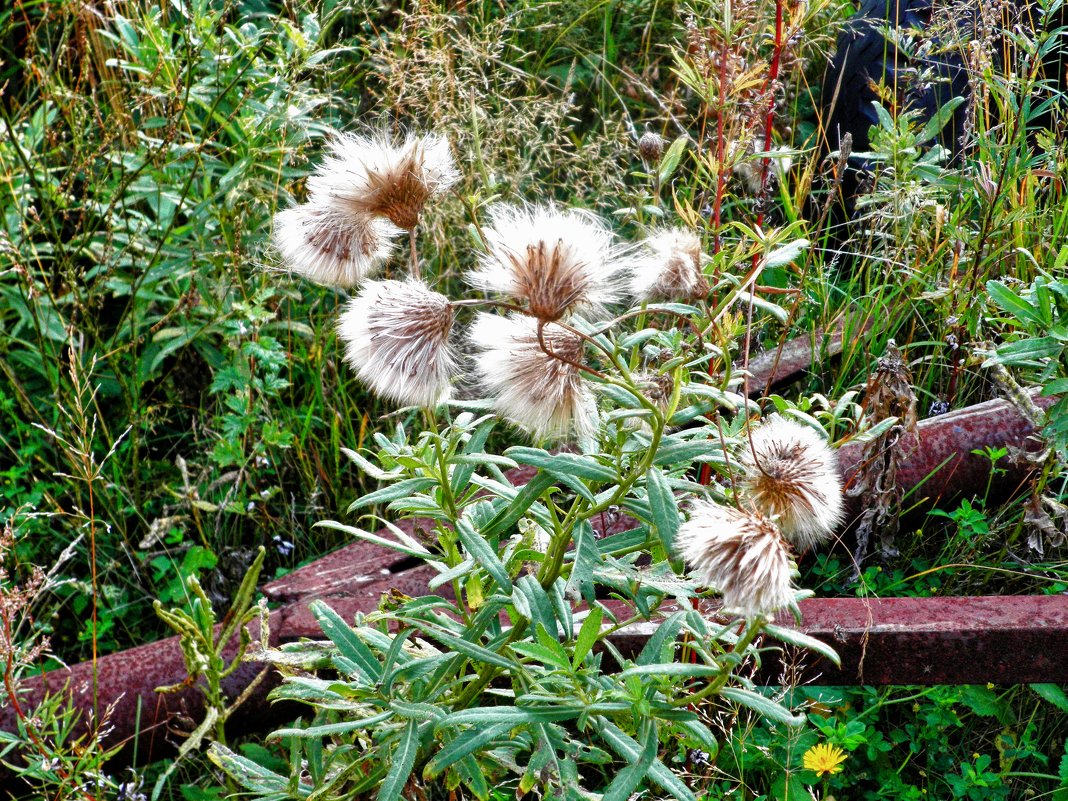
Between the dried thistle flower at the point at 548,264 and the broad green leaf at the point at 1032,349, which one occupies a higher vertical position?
the dried thistle flower at the point at 548,264

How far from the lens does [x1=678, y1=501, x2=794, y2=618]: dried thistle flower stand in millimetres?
1098

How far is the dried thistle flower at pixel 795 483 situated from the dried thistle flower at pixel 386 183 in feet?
2.00

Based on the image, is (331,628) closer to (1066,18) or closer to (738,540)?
(738,540)

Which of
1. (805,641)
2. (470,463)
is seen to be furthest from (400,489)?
(805,641)

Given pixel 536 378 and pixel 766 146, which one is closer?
pixel 536 378

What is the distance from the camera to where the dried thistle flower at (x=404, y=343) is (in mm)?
1327

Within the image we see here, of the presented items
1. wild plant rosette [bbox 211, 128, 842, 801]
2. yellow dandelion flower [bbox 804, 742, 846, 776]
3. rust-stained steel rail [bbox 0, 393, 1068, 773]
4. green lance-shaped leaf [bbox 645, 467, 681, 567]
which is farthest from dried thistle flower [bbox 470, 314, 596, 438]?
yellow dandelion flower [bbox 804, 742, 846, 776]

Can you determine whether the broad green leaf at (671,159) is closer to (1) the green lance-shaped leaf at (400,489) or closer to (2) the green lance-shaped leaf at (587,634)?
(1) the green lance-shaped leaf at (400,489)

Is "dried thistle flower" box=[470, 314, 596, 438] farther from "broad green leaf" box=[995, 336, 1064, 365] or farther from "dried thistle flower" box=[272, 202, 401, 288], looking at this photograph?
"broad green leaf" box=[995, 336, 1064, 365]

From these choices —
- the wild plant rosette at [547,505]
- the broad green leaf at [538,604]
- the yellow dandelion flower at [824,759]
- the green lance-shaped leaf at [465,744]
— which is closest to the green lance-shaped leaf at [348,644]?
the wild plant rosette at [547,505]

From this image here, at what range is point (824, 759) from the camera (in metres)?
1.89

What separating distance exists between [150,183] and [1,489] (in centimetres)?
93

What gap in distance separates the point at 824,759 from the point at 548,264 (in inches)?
46.9

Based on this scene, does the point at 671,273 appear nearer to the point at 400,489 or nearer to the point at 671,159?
the point at 671,159
